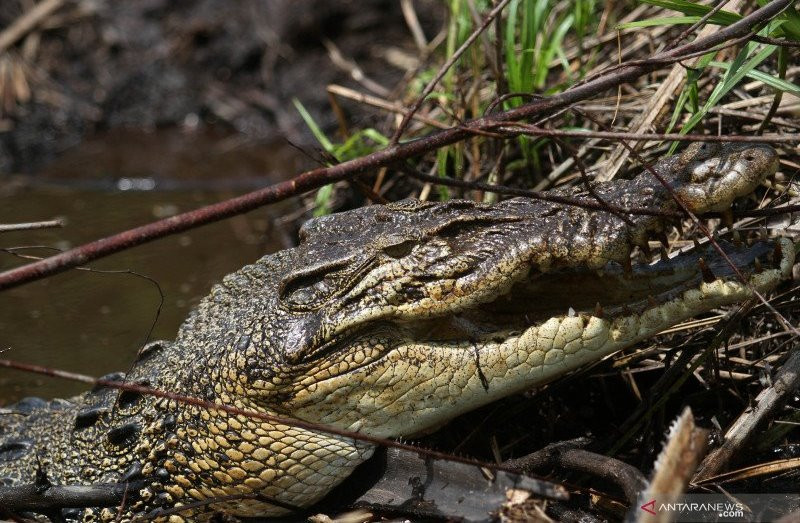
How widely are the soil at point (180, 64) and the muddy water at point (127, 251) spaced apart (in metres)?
0.36

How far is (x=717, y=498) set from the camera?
2662mm

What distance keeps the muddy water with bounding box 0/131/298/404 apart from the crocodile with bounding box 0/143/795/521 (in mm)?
867

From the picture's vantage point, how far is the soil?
8.30m

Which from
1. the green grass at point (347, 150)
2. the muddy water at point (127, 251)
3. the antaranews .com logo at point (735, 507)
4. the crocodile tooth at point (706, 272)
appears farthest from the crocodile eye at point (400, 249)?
the green grass at point (347, 150)

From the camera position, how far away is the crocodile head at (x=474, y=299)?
2.55 m

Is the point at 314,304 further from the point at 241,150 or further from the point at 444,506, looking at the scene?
the point at 241,150

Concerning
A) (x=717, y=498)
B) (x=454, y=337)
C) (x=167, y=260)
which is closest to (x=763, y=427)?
(x=717, y=498)

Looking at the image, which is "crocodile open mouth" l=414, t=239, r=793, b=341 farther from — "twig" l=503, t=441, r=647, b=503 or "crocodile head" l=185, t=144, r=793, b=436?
"twig" l=503, t=441, r=647, b=503

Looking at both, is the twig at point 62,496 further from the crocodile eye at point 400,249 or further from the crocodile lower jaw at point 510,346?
the crocodile eye at point 400,249

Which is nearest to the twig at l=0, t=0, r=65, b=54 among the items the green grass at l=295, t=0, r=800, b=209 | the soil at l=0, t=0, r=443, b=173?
the soil at l=0, t=0, r=443, b=173

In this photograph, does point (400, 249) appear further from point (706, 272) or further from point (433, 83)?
point (706, 272)

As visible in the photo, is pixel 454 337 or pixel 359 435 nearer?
pixel 359 435

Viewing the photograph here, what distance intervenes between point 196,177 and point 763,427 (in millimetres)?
5624

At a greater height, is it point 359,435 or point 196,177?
point 196,177
